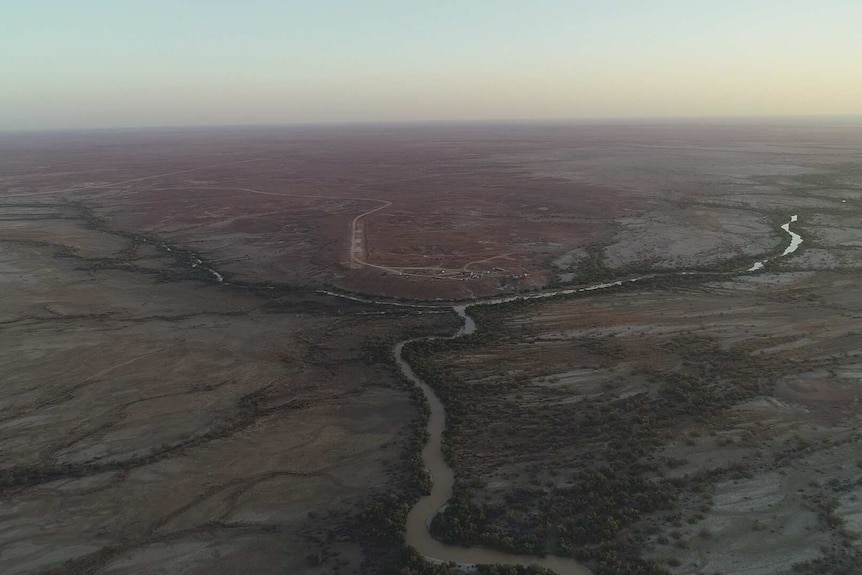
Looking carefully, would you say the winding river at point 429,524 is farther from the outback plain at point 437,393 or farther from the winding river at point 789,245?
the winding river at point 789,245

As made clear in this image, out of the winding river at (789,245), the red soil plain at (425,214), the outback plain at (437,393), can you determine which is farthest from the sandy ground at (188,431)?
the winding river at (789,245)

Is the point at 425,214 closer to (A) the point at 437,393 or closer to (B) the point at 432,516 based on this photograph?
(A) the point at 437,393

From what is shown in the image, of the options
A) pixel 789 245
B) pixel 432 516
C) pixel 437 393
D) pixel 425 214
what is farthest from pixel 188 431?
pixel 789 245

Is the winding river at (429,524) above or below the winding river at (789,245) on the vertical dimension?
below

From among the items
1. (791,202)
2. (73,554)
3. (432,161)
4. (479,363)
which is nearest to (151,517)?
(73,554)

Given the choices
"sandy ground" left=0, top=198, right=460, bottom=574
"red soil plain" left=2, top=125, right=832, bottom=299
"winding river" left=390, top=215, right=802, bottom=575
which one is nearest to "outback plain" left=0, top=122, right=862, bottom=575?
"sandy ground" left=0, top=198, right=460, bottom=574

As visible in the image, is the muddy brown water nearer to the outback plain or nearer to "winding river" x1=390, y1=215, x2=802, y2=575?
"winding river" x1=390, y1=215, x2=802, y2=575

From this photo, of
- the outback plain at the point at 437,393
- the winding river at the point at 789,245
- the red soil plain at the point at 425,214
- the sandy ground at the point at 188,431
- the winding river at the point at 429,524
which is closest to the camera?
the winding river at the point at 429,524


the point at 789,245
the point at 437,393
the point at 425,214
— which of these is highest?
the point at 425,214
